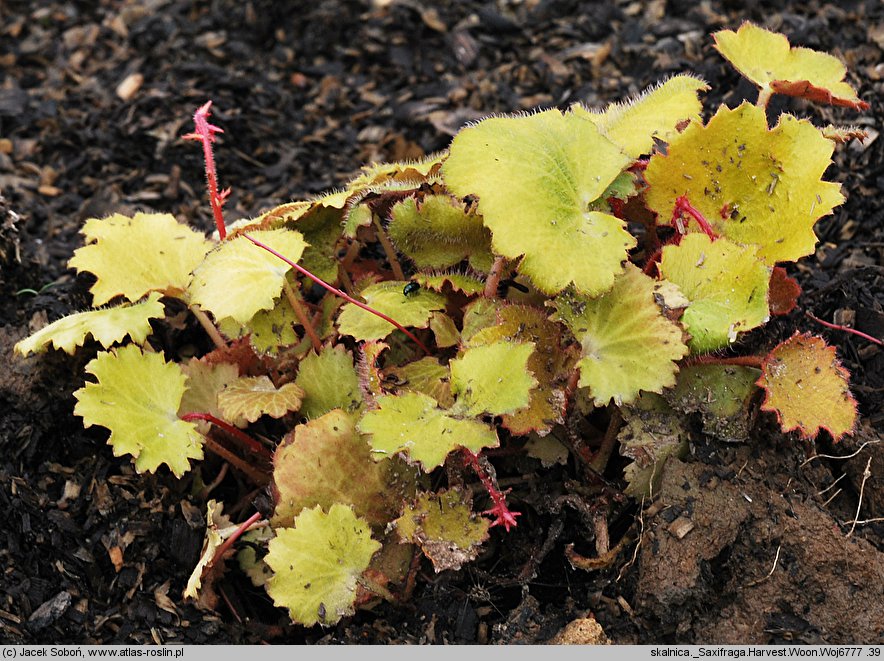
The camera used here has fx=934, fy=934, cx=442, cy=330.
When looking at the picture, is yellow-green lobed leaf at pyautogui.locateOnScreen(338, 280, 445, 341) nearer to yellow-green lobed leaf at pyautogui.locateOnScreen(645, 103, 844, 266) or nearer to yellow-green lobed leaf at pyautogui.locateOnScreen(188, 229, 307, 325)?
yellow-green lobed leaf at pyautogui.locateOnScreen(188, 229, 307, 325)

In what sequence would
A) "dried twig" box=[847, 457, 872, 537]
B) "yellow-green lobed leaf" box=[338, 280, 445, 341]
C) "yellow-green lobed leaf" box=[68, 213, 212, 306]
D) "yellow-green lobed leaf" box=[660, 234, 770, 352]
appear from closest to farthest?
"yellow-green lobed leaf" box=[660, 234, 770, 352] → "dried twig" box=[847, 457, 872, 537] → "yellow-green lobed leaf" box=[338, 280, 445, 341] → "yellow-green lobed leaf" box=[68, 213, 212, 306]

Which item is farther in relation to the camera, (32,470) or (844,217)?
(844,217)

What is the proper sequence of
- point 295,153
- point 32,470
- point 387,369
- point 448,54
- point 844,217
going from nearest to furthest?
A: point 387,369, point 32,470, point 844,217, point 295,153, point 448,54

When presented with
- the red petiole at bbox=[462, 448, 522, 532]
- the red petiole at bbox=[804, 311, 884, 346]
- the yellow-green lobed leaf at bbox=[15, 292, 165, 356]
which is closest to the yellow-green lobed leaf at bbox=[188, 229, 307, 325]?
the yellow-green lobed leaf at bbox=[15, 292, 165, 356]

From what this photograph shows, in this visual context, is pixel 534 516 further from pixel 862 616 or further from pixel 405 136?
pixel 405 136

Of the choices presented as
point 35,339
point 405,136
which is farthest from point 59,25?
point 35,339
